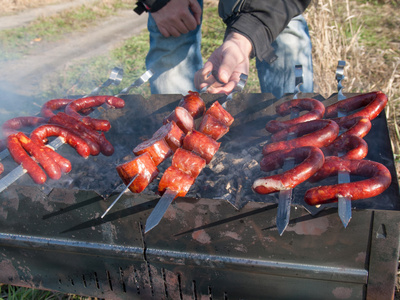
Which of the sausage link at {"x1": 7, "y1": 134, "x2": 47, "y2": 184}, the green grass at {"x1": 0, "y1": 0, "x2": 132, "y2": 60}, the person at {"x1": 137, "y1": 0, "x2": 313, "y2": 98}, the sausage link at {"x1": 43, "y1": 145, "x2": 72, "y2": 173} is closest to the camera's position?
the sausage link at {"x1": 7, "y1": 134, "x2": 47, "y2": 184}

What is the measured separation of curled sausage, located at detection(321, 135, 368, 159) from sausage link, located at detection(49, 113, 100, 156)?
183 centimetres

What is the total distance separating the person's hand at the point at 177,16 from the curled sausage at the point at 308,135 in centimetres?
202

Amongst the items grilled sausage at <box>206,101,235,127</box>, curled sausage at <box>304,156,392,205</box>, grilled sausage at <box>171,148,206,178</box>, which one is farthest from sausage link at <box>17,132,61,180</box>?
curled sausage at <box>304,156,392,205</box>

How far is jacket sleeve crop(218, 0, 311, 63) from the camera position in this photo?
3.52m

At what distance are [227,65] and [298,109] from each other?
807 millimetres

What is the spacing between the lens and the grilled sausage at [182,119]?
2856 millimetres

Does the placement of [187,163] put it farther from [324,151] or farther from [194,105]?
[324,151]

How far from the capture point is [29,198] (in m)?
2.33

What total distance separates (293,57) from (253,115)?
158 centimetres

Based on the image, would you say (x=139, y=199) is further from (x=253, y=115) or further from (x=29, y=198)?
(x=253, y=115)

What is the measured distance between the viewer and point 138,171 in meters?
2.39

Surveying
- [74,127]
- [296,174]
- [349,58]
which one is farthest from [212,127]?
[349,58]

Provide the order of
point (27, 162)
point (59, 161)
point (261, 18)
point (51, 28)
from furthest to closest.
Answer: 1. point (51, 28)
2. point (261, 18)
3. point (59, 161)
4. point (27, 162)

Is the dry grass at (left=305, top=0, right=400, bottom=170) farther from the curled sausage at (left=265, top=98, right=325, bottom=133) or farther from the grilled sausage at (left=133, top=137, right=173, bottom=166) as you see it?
the grilled sausage at (left=133, top=137, right=173, bottom=166)
